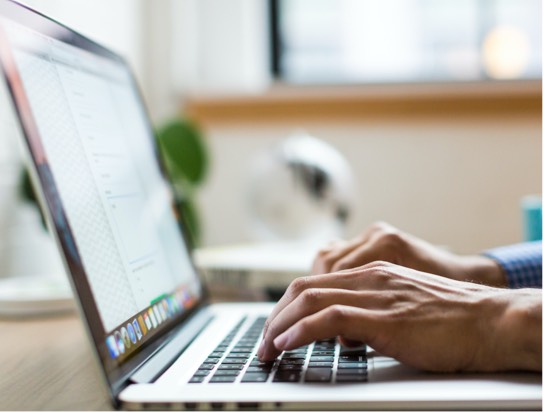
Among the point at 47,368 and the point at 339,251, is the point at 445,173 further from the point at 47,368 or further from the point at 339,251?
the point at 47,368

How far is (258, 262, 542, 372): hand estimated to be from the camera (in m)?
0.47

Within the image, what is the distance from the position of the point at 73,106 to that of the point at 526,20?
1676 mm

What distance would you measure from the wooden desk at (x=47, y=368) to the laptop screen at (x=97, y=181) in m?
0.04

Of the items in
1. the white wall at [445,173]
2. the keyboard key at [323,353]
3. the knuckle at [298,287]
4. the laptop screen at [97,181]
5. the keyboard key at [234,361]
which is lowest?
the white wall at [445,173]

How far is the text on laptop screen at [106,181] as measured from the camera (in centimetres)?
50

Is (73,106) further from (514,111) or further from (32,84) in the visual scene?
(514,111)

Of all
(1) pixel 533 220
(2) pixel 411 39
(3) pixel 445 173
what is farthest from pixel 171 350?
(2) pixel 411 39

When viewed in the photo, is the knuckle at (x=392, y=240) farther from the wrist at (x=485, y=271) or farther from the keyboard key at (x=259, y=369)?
the keyboard key at (x=259, y=369)

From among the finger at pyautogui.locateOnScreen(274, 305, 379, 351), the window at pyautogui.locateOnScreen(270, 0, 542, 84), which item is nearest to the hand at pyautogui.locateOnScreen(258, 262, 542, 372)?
the finger at pyautogui.locateOnScreen(274, 305, 379, 351)

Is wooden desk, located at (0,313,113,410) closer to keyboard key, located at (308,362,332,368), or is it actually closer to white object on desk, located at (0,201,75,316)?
white object on desk, located at (0,201,75,316)

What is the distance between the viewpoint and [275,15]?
201cm

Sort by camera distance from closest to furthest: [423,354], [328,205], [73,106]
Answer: [423,354] < [73,106] < [328,205]

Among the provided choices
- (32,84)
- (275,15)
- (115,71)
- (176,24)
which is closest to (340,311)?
(32,84)

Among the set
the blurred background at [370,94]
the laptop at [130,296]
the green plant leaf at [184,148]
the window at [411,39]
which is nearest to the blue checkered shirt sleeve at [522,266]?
the laptop at [130,296]
